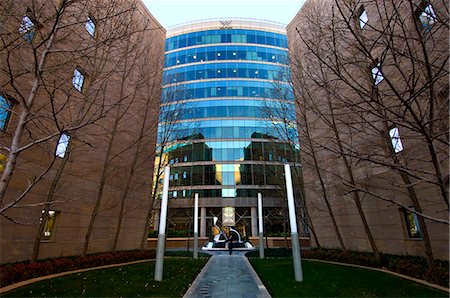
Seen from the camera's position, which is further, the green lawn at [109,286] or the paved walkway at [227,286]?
the paved walkway at [227,286]

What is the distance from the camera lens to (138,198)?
2034cm

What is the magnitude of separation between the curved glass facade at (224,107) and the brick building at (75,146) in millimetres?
16978

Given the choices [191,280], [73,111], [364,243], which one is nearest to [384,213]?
[364,243]

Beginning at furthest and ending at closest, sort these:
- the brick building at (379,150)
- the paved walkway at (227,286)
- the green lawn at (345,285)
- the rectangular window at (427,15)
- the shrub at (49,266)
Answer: the shrub at (49,266) < the brick building at (379,150) < the paved walkway at (227,286) < the green lawn at (345,285) < the rectangular window at (427,15)

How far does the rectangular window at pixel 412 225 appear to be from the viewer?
12.0 m

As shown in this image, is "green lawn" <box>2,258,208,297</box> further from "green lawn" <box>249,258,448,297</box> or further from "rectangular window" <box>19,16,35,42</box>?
"rectangular window" <box>19,16,35,42</box>

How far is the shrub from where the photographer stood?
28.0 feet

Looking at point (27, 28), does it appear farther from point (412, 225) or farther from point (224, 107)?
point (224, 107)

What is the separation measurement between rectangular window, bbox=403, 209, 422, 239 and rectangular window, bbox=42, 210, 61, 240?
1880 cm

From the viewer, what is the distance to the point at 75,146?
1477 cm

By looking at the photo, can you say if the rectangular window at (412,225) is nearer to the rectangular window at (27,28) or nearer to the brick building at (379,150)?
the brick building at (379,150)

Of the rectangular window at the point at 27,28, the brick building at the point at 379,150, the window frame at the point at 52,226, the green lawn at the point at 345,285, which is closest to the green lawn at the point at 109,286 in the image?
the green lawn at the point at 345,285

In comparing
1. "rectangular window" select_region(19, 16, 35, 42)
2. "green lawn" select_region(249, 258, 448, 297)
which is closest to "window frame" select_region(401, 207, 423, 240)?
"green lawn" select_region(249, 258, 448, 297)

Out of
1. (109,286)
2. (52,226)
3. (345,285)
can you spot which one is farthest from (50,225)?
(345,285)
